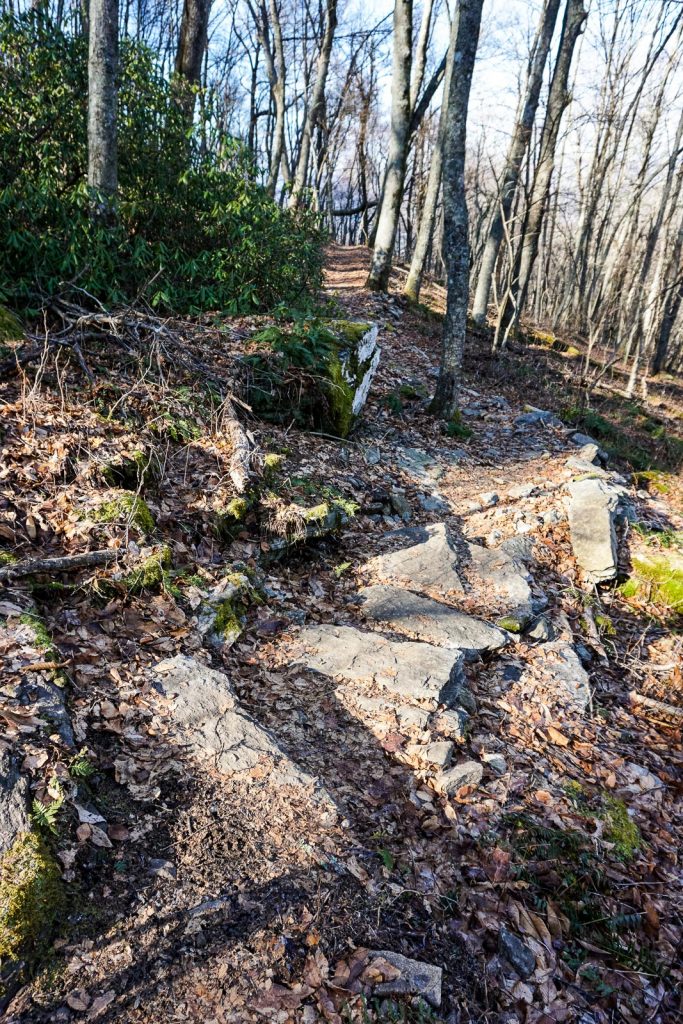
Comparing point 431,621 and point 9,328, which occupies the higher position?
point 9,328

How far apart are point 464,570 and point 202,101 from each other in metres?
7.69

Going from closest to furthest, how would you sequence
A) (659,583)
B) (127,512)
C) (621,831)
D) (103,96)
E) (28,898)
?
(28,898) < (621,831) < (127,512) < (659,583) < (103,96)

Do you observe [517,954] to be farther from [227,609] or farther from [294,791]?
[227,609]

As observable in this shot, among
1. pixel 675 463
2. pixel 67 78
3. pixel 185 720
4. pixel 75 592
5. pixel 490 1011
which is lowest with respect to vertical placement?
pixel 490 1011

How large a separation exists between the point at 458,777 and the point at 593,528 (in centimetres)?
347

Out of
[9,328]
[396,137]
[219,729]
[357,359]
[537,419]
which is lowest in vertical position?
[219,729]

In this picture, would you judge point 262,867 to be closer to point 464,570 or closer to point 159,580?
point 159,580

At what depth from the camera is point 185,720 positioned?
308cm

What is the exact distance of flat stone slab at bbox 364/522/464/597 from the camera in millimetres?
5008

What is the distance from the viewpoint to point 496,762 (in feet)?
11.5

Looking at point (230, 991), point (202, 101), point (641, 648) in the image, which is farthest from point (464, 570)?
point (202, 101)

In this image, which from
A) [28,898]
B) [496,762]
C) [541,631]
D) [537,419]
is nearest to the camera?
[28,898]

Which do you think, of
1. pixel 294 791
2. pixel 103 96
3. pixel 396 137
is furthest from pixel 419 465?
pixel 396 137

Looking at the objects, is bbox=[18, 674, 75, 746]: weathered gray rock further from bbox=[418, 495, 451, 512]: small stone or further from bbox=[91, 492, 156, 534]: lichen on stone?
bbox=[418, 495, 451, 512]: small stone
